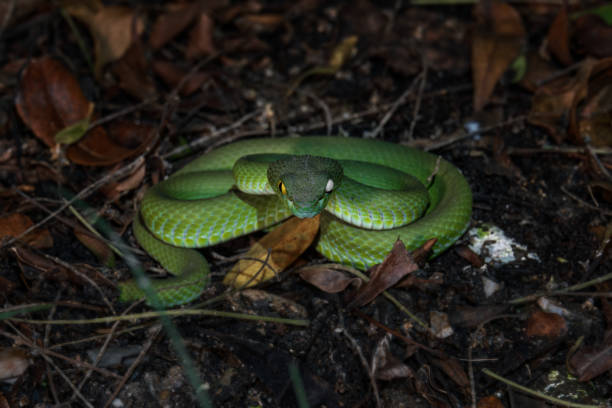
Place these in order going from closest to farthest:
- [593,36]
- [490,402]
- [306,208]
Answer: [490,402]
[306,208]
[593,36]

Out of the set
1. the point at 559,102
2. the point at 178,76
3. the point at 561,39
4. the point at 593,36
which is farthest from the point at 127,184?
the point at 593,36

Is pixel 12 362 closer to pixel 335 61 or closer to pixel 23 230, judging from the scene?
pixel 23 230

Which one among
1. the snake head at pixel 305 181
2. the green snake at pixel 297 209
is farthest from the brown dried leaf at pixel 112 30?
the snake head at pixel 305 181

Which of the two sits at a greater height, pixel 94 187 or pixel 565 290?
pixel 94 187

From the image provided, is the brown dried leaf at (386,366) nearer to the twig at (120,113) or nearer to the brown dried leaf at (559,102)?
the brown dried leaf at (559,102)

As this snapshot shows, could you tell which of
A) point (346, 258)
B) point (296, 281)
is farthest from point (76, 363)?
point (346, 258)

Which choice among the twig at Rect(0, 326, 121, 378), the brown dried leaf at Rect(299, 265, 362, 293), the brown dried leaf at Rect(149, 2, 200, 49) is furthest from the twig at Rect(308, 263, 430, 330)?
the brown dried leaf at Rect(149, 2, 200, 49)

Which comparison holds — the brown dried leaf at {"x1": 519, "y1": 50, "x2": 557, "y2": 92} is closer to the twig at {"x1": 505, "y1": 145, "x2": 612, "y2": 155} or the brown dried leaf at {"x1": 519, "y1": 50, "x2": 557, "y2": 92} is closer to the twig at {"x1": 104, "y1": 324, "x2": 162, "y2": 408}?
the twig at {"x1": 505, "y1": 145, "x2": 612, "y2": 155}
